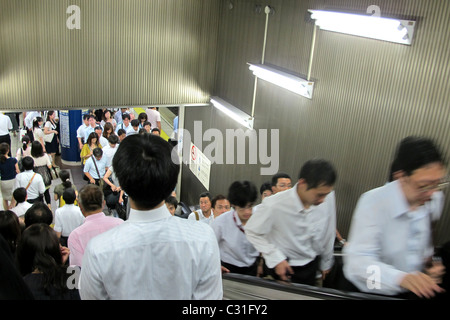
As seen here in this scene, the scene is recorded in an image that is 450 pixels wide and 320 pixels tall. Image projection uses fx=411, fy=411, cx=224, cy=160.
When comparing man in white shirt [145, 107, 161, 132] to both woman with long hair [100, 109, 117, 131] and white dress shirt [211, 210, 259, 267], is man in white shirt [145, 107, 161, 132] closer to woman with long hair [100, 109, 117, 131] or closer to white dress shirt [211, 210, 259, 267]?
woman with long hair [100, 109, 117, 131]

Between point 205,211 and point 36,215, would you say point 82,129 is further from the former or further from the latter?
Answer: point 36,215

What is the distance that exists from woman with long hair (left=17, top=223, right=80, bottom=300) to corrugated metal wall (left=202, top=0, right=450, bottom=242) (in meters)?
3.13

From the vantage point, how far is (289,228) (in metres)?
2.68

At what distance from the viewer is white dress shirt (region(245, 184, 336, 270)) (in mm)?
2645

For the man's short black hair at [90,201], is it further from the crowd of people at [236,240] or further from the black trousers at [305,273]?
the black trousers at [305,273]

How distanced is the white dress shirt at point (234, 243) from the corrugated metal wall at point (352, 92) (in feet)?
5.93

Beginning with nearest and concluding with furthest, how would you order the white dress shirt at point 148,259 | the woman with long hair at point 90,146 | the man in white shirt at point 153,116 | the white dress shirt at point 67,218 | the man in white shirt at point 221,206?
1. the white dress shirt at point 148,259
2. the man in white shirt at point 221,206
3. the white dress shirt at point 67,218
4. the woman with long hair at point 90,146
5. the man in white shirt at point 153,116

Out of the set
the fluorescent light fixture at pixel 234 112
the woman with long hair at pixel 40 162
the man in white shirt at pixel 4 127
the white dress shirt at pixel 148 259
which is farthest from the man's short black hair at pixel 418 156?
the man in white shirt at pixel 4 127

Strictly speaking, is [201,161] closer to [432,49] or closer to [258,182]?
[258,182]

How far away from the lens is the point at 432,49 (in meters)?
3.73

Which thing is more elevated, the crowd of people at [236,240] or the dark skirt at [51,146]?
the crowd of people at [236,240]

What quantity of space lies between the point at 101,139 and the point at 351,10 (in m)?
5.89

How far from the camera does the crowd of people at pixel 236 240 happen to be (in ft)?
4.73
